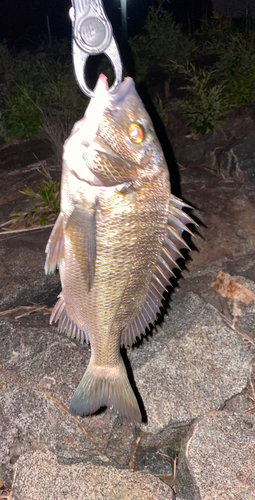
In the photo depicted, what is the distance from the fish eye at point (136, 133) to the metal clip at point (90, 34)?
0.59 ft

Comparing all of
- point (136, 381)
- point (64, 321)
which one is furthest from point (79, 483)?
point (64, 321)

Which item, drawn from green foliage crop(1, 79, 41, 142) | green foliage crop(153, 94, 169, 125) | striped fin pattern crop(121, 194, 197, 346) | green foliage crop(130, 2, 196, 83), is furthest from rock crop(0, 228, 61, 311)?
green foliage crop(130, 2, 196, 83)

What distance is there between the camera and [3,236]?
400cm

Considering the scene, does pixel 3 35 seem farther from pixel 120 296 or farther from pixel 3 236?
pixel 120 296

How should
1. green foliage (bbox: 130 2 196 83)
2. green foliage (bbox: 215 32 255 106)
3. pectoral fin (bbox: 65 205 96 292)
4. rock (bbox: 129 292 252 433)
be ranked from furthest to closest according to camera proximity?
green foliage (bbox: 130 2 196 83) → green foliage (bbox: 215 32 255 106) → rock (bbox: 129 292 252 433) → pectoral fin (bbox: 65 205 96 292)

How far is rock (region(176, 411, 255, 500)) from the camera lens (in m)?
2.09

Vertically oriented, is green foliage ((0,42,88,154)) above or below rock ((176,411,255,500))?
above

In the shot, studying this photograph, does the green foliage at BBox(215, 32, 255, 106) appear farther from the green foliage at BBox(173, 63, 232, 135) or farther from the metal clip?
the metal clip

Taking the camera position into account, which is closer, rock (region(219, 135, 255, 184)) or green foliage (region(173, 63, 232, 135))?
rock (region(219, 135, 255, 184))

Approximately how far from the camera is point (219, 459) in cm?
221

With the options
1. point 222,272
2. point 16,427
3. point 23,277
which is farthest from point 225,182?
point 16,427

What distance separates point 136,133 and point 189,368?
1801mm

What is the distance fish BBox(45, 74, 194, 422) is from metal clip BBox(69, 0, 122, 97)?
141 millimetres

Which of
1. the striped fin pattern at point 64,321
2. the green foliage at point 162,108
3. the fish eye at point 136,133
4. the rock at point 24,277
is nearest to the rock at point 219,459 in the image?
the striped fin pattern at point 64,321
